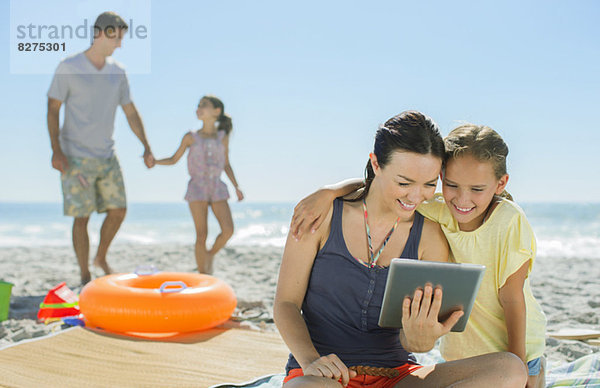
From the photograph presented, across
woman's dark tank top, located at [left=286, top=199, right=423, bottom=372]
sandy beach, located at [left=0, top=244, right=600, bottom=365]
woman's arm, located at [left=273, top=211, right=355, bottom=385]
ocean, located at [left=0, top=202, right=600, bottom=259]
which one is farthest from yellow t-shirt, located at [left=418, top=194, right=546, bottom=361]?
ocean, located at [left=0, top=202, right=600, bottom=259]

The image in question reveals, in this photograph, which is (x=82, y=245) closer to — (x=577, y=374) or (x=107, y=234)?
(x=107, y=234)

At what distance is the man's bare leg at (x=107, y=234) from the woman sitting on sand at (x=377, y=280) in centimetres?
420

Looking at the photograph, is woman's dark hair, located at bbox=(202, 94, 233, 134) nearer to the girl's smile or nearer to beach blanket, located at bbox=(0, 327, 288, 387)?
beach blanket, located at bbox=(0, 327, 288, 387)

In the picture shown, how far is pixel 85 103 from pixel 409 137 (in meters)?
4.76

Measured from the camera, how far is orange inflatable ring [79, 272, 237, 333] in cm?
404

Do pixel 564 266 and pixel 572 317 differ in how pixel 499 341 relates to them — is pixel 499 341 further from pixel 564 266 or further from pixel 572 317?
pixel 564 266

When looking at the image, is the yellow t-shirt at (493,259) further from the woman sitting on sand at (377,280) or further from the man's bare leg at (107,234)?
the man's bare leg at (107,234)

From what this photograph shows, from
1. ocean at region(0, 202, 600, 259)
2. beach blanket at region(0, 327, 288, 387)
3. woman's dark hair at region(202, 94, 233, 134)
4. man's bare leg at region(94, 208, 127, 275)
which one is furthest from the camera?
ocean at region(0, 202, 600, 259)

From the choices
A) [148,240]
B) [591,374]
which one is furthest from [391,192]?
[148,240]

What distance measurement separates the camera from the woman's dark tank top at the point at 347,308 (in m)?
2.11

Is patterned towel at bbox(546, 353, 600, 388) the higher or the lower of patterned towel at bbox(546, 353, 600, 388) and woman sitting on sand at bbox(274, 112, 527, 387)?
the lower

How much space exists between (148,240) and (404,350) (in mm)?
18158

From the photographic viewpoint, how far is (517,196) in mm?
28219

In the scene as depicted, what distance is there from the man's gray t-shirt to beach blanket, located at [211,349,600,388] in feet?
12.2
